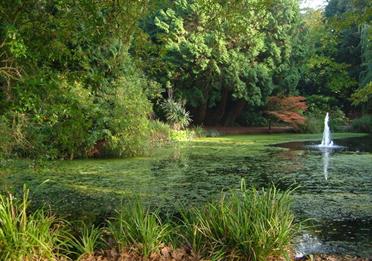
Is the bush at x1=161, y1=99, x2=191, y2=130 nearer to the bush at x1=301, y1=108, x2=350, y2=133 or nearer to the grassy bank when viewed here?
the bush at x1=301, y1=108, x2=350, y2=133

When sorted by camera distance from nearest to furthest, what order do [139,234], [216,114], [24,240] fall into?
[24,240], [139,234], [216,114]

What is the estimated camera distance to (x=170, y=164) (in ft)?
45.0

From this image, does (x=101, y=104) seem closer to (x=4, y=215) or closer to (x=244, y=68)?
(x=4, y=215)

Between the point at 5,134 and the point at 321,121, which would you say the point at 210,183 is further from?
the point at 321,121

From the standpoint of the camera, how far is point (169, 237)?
5367 millimetres

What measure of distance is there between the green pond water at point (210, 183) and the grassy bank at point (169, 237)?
867 millimetres

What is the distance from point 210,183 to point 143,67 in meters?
5.07

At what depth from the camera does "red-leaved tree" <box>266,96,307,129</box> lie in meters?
28.9

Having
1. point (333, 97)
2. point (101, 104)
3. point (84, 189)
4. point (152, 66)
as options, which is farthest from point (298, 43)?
point (152, 66)

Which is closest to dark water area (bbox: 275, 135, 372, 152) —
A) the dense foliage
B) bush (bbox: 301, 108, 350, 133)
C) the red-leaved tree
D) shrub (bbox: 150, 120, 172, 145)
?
the dense foliage

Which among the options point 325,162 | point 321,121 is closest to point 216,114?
point 321,121

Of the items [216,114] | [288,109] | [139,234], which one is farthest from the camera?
[216,114]

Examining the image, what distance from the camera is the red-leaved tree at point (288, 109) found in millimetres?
28873

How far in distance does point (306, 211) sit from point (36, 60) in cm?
513
